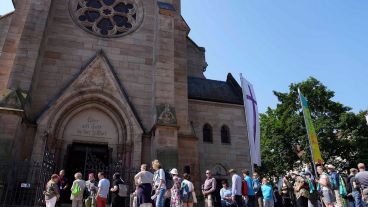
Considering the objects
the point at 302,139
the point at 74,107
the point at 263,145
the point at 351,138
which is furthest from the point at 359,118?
the point at 74,107

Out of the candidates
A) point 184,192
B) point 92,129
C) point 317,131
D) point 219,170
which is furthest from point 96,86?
point 317,131

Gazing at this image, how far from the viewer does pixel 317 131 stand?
29375 millimetres

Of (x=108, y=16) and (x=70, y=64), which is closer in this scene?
(x=70, y=64)

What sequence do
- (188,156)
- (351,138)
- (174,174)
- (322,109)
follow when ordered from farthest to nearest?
(322,109)
(351,138)
(188,156)
(174,174)

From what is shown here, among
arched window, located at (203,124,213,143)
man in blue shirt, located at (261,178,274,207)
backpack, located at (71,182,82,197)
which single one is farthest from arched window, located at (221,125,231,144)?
backpack, located at (71,182,82,197)

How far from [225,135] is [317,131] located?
11838 millimetres

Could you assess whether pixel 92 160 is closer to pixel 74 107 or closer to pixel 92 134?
pixel 92 134

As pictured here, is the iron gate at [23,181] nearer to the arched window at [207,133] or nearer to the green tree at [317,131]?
the arched window at [207,133]

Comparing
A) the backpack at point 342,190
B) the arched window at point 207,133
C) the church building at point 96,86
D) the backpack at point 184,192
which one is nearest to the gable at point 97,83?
the church building at point 96,86

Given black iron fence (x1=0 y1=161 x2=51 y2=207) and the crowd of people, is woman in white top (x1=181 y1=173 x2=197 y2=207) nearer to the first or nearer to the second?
the crowd of people

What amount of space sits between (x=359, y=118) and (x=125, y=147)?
2301cm

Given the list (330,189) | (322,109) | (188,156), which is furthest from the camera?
(322,109)

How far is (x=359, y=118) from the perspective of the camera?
29641mm

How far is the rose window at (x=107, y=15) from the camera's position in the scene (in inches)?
737
